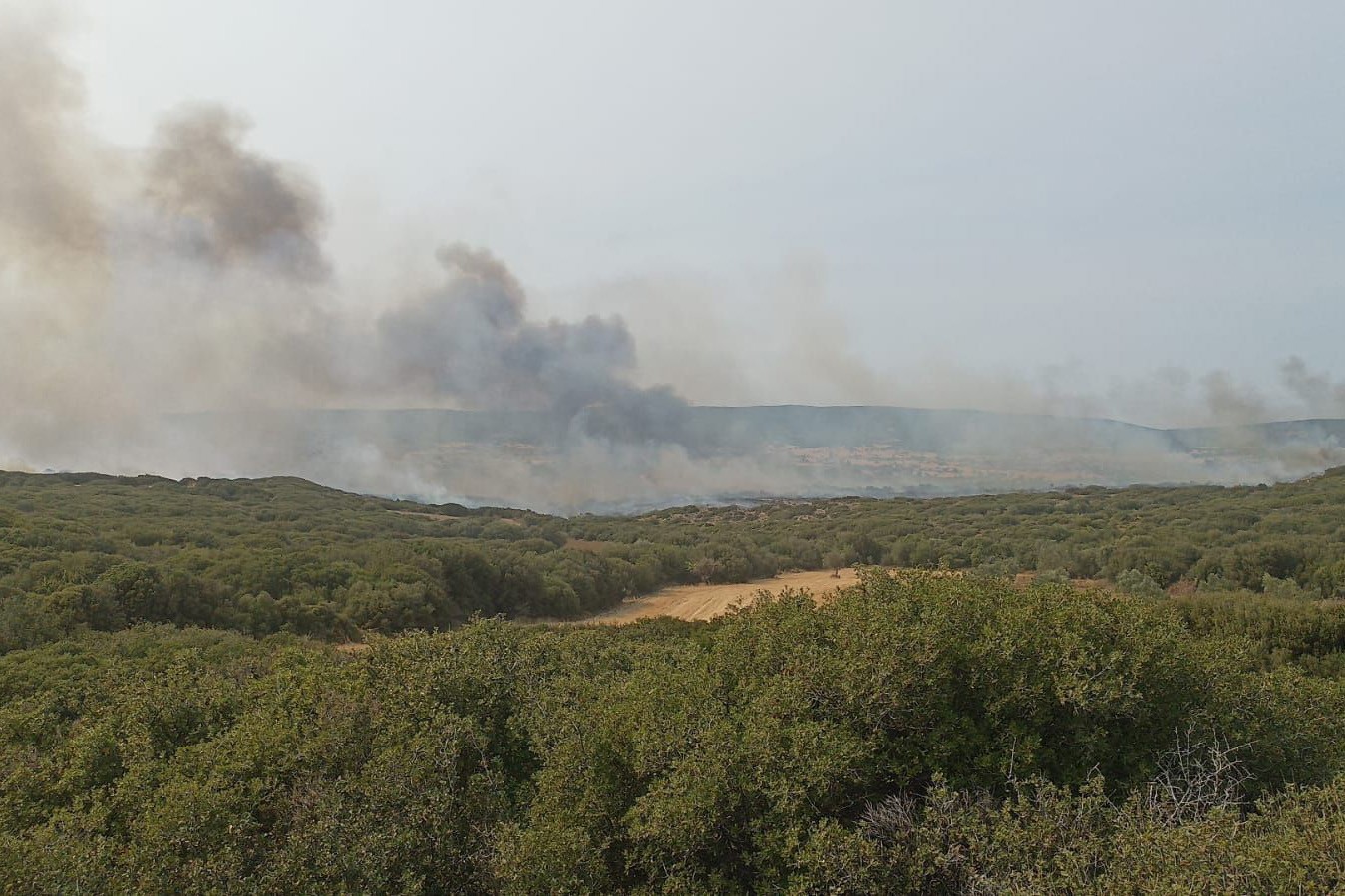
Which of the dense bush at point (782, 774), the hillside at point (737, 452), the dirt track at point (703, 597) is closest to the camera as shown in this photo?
the dense bush at point (782, 774)

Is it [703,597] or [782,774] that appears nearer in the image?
[782,774]

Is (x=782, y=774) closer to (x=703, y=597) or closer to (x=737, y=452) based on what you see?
(x=703, y=597)

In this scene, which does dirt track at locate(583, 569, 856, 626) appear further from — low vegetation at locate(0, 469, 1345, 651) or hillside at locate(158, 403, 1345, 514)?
hillside at locate(158, 403, 1345, 514)

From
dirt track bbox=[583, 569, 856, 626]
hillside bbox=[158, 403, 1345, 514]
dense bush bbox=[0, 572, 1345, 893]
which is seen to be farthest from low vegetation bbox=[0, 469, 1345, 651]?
hillside bbox=[158, 403, 1345, 514]

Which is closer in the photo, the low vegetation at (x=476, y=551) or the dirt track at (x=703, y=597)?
the low vegetation at (x=476, y=551)

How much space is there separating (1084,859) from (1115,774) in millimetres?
1838

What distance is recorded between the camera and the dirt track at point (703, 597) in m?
21.4

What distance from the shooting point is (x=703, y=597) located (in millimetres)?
23844

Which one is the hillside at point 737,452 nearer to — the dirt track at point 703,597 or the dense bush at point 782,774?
the dirt track at point 703,597

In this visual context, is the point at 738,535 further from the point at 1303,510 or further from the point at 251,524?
the point at 1303,510

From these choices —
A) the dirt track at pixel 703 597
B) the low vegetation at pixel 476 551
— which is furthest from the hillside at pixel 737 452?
the dirt track at pixel 703 597

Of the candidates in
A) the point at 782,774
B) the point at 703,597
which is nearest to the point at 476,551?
the point at 703,597

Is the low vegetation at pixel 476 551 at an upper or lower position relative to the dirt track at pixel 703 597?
upper

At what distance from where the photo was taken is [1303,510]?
30219 millimetres
